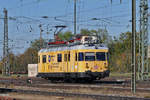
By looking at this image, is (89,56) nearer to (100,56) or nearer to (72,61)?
(100,56)

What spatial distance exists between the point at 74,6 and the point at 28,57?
109 feet

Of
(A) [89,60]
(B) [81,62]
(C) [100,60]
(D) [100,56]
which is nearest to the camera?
(B) [81,62]

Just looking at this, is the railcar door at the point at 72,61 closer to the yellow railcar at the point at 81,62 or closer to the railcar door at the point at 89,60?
the yellow railcar at the point at 81,62

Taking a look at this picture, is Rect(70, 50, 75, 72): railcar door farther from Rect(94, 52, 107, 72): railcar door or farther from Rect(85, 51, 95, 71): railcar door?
Rect(94, 52, 107, 72): railcar door

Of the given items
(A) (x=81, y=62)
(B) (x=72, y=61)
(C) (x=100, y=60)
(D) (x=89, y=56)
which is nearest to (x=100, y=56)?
(C) (x=100, y=60)

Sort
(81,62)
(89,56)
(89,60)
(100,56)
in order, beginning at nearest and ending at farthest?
(81,62) → (89,60) → (89,56) → (100,56)

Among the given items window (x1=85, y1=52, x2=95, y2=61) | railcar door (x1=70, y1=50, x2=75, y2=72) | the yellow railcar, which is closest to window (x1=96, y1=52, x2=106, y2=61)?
the yellow railcar

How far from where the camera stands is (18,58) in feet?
252

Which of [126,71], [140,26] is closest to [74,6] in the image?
[140,26]

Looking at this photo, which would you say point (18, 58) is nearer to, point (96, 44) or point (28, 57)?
point (28, 57)

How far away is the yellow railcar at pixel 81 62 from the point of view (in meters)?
28.5

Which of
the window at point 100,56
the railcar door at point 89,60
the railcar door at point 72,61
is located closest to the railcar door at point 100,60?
the window at point 100,56

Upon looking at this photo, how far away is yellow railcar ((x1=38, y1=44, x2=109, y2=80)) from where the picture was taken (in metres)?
28.5

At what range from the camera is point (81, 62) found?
28.4 m
